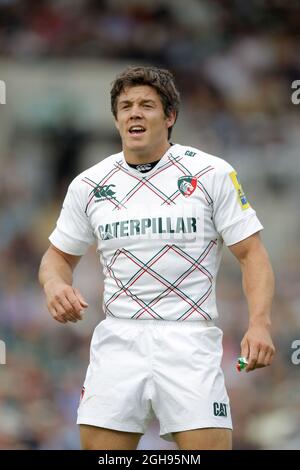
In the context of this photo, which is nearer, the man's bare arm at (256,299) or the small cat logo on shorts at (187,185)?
the man's bare arm at (256,299)

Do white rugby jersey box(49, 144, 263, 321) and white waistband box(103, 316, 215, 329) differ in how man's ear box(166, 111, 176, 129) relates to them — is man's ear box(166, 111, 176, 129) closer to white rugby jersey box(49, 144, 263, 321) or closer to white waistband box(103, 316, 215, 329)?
white rugby jersey box(49, 144, 263, 321)

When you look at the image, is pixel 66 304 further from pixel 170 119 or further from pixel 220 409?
pixel 170 119

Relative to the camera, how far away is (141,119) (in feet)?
13.0

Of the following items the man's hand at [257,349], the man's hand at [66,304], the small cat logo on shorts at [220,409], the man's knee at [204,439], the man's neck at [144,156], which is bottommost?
the man's knee at [204,439]

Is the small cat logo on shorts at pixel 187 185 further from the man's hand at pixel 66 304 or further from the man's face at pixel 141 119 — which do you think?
the man's hand at pixel 66 304

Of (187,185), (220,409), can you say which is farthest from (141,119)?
(220,409)

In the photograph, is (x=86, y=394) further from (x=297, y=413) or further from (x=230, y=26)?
(x=230, y=26)

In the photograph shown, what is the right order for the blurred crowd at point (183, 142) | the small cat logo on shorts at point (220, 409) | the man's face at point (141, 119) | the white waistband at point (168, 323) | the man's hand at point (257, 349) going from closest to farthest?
the man's hand at point (257, 349) → the small cat logo on shorts at point (220, 409) → the white waistband at point (168, 323) → the man's face at point (141, 119) → the blurred crowd at point (183, 142)

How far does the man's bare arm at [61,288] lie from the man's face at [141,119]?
1.83 ft

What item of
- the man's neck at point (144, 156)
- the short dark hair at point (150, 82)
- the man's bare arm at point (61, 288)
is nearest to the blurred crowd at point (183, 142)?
the man's bare arm at point (61, 288)

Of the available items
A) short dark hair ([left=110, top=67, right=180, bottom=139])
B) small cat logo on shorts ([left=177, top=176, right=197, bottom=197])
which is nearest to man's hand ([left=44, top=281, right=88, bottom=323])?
small cat logo on shorts ([left=177, top=176, right=197, bottom=197])

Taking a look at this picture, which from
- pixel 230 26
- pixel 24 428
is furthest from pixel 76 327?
pixel 230 26

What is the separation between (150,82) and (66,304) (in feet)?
3.27

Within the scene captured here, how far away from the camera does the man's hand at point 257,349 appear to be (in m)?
3.58
